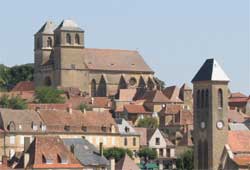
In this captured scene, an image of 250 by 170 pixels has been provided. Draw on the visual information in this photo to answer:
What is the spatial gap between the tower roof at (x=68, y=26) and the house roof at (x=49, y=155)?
92.0 m

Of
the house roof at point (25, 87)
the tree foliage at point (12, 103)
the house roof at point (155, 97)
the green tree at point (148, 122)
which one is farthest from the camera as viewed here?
the house roof at point (25, 87)

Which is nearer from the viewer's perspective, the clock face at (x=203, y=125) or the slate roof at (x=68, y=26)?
the clock face at (x=203, y=125)

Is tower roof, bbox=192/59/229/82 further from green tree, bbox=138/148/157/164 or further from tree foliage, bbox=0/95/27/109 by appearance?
tree foliage, bbox=0/95/27/109

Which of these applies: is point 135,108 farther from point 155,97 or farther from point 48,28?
point 48,28

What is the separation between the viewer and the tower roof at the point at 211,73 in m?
88.8

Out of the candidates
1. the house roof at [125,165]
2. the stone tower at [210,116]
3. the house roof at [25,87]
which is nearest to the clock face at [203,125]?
the stone tower at [210,116]

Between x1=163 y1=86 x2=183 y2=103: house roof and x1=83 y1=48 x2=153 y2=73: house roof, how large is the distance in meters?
14.8

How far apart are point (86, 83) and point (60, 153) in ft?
303

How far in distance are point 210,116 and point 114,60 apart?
9436cm

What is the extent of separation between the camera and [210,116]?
88.4 meters

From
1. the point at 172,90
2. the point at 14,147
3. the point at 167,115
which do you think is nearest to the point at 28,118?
Answer: the point at 14,147

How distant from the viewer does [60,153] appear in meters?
80.1

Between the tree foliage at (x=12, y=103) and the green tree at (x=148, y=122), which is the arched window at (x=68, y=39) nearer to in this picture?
the tree foliage at (x=12, y=103)

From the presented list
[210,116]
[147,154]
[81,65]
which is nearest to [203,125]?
[210,116]
